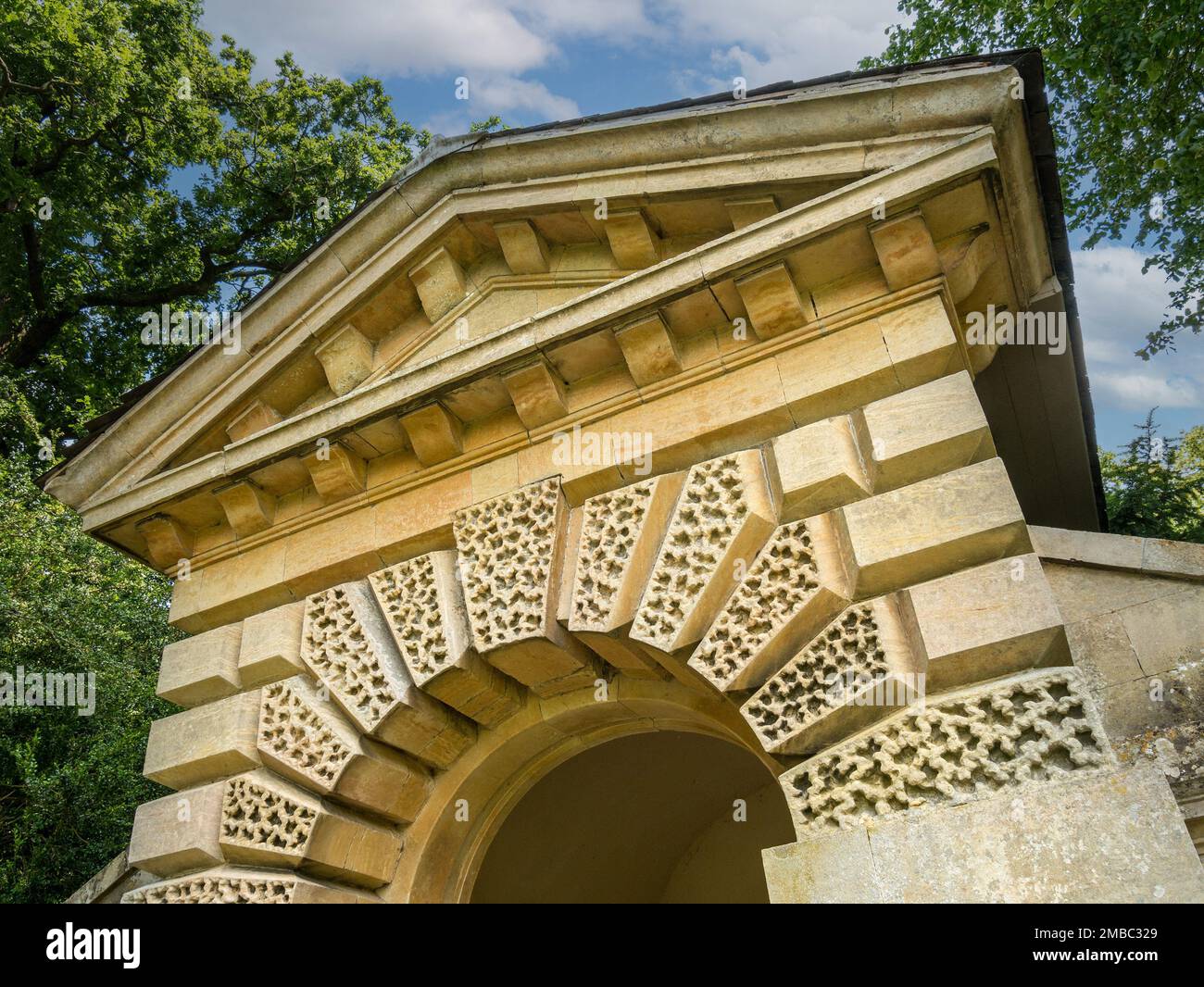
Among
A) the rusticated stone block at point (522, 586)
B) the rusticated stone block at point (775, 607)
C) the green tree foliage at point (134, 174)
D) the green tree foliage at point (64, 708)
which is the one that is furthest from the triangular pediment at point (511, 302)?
the green tree foliage at point (134, 174)

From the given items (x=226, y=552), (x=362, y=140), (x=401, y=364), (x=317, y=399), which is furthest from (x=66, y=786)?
(x=362, y=140)

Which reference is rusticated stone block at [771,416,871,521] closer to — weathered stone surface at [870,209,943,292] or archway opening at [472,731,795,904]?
weathered stone surface at [870,209,943,292]

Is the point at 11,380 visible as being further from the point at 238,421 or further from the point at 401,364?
the point at 401,364

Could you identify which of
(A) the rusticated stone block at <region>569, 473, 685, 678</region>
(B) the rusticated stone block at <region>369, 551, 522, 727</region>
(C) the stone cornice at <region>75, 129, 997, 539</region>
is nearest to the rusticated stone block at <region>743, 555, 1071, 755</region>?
(A) the rusticated stone block at <region>569, 473, 685, 678</region>

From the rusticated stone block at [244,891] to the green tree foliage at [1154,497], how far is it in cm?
978

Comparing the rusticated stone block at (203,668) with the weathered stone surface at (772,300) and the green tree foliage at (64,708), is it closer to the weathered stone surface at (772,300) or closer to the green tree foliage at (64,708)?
the weathered stone surface at (772,300)

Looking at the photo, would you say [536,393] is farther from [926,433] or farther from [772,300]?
[926,433]

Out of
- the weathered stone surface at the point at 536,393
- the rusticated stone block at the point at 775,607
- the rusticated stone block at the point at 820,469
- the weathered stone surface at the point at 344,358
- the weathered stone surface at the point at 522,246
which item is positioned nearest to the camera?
the rusticated stone block at the point at 775,607

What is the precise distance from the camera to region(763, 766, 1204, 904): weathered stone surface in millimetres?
3906

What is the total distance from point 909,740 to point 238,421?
580 centimetres

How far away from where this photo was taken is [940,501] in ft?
16.6

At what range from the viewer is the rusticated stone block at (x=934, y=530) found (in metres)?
4.89

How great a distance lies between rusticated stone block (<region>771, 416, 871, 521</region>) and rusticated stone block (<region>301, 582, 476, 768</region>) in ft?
9.16
